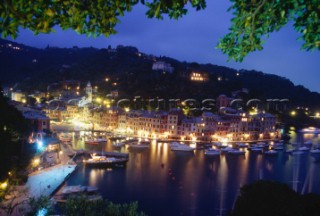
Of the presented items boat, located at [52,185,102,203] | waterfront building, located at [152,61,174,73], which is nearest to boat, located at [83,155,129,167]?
boat, located at [52,185,102,203]

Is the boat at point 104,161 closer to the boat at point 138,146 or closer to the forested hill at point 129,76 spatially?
the boat at point 138,146

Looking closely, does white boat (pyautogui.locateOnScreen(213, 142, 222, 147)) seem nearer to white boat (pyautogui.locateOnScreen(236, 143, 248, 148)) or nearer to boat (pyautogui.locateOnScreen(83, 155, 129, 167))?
white boat (pyautogui.locateOnScreen(236, 143, 248, 148))

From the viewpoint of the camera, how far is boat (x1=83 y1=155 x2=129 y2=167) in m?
22.8

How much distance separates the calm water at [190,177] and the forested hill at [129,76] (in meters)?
22.8

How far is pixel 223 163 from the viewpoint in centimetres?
2627

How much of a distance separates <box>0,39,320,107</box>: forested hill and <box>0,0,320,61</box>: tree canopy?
4735cm

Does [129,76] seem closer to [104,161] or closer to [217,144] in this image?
[217,144]

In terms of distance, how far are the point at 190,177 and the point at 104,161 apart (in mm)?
6143

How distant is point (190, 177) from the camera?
2128cm

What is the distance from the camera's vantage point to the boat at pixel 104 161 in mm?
22812

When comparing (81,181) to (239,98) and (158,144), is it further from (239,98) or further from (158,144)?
(239,98)

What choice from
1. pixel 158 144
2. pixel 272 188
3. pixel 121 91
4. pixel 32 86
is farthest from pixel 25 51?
pixel 272 188

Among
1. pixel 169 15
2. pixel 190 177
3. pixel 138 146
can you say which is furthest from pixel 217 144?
pixel 169 15

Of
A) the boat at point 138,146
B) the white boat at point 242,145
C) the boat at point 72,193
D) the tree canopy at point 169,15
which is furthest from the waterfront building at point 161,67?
the tree canopy at point 169,15
